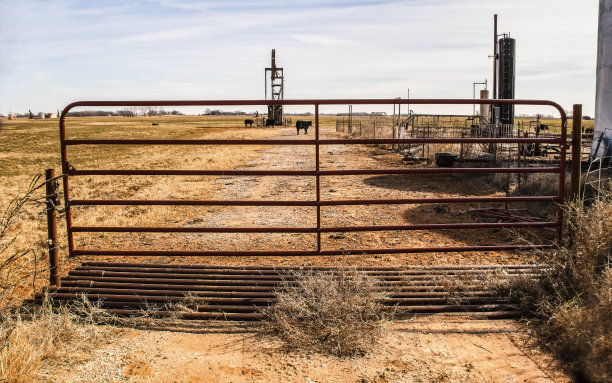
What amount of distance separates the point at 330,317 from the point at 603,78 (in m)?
10.4

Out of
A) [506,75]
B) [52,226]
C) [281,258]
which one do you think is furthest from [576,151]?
[506,75]

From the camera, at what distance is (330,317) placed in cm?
360

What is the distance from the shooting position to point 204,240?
6969mm

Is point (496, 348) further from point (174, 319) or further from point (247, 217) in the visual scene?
point (247, 217)

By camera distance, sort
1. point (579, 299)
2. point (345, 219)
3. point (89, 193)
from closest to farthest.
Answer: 1. point (579, 299)
2. point (345, 219)
3. point (89, 193)

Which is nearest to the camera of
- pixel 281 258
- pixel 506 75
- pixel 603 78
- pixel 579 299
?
pixel 579 299

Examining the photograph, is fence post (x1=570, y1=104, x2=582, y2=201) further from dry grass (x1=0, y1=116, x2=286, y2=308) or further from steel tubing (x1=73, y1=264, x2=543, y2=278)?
dry grass (x1=0, y1=116, x2=286, y2=308)

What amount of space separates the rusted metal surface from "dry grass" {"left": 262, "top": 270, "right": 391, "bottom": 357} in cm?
22

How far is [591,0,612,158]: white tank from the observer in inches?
422

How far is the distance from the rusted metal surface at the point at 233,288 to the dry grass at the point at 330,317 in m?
0.22

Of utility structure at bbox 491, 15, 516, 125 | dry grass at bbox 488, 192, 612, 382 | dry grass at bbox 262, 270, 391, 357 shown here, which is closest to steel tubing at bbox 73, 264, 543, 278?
dry grass at bbox 488, 192, 612, 382

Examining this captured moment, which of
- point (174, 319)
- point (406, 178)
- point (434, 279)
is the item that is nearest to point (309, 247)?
point (434, 279)

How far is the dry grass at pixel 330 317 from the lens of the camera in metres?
3.45

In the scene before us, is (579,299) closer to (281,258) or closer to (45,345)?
(281,258)
